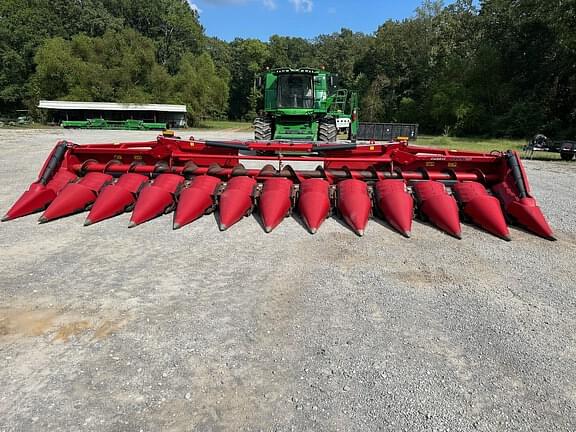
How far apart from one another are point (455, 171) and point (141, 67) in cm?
4410

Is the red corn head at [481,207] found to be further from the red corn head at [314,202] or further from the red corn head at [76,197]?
the red corn head at [76,197]

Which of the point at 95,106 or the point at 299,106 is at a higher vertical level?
the point at 299,106

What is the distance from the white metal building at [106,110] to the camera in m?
35.8

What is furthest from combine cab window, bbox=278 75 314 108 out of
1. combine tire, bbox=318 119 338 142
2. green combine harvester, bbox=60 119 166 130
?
green combine harvester, bbox=60 119 166 130

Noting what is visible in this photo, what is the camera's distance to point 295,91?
42.3 feet

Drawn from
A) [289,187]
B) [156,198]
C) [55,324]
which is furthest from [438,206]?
[55,324]

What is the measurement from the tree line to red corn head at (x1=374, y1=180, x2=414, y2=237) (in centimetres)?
1208

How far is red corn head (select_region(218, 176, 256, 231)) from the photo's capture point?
5008 millimetres

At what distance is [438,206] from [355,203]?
0.99 m

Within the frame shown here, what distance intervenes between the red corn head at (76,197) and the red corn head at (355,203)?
3164mm

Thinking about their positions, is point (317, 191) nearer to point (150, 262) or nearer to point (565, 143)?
point (150, 262)

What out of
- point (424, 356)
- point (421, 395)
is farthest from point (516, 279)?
point (421, 395)

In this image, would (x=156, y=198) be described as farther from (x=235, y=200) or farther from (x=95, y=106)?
(x=95, y=106)

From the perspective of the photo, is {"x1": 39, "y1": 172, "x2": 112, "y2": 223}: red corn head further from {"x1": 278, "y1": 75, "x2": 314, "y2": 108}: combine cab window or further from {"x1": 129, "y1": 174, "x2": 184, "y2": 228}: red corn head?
{"x1": 278, "y1": 75, "x2": 314, "y2": 108}: combine cab window
